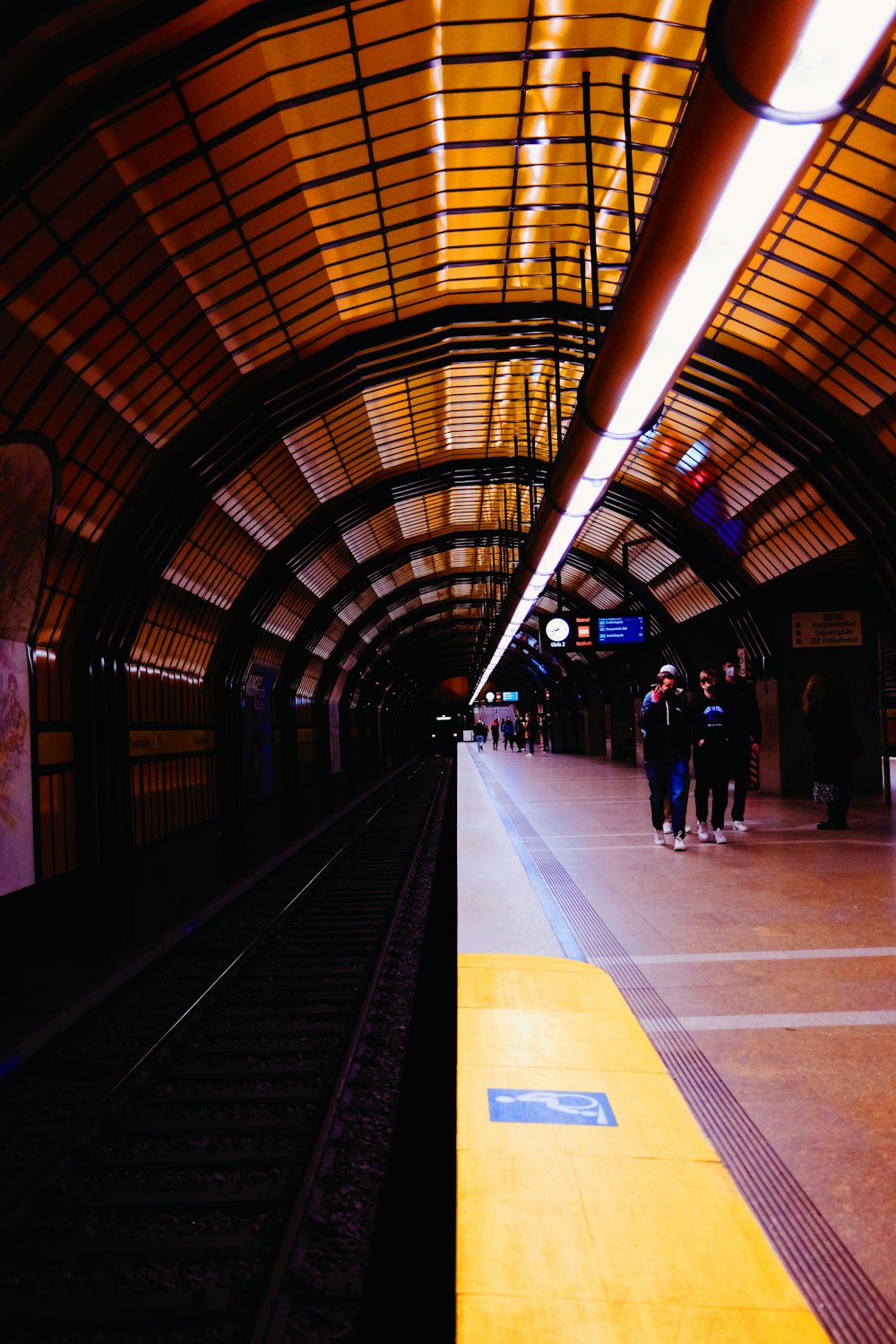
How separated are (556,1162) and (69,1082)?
5.42m

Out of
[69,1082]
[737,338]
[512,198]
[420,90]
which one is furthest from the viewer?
[737,338]

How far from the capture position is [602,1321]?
159cm

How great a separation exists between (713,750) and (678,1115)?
8.78m

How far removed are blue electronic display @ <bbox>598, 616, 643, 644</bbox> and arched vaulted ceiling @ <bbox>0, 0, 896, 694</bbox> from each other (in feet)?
14.5

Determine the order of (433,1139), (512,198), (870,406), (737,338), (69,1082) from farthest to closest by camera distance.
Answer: (737,338)
(870,406)
(512,198)
(69,1082)
(433,1139)

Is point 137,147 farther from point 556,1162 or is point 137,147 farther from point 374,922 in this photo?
point 374,922

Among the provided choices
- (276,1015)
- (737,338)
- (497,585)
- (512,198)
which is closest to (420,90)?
(512,198)

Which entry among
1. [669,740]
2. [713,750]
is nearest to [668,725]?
[669,740]

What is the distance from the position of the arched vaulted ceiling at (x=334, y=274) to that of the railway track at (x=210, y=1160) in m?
4.15

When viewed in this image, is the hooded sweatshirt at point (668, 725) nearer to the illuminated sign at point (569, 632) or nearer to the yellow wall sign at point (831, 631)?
the yellow wall sign at point (831, 631)

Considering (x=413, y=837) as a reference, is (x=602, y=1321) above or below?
above

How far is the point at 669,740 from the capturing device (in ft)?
33.9

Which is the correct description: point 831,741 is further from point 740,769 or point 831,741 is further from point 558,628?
point 558,628

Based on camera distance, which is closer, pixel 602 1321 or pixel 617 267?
pixel 602 1321
